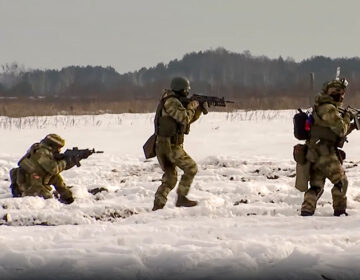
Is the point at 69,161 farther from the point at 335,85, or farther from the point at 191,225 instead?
the point at 335,85

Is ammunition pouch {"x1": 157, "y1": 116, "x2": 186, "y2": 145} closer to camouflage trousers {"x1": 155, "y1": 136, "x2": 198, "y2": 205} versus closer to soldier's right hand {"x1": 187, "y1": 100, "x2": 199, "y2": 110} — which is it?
camouflage trousers {"x1": 155, "y1": 136, "x2": 198, "y2": 205}

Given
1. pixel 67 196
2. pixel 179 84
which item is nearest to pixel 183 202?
pixel 179 84

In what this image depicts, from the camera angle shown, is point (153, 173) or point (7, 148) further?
point (7, 148)

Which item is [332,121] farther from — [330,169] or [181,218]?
[181,218]

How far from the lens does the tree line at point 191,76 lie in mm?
108438

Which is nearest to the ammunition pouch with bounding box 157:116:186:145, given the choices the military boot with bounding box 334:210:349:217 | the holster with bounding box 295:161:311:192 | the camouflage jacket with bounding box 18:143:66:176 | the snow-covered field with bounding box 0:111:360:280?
the snow-covered field with bounding box 0:111:360:280

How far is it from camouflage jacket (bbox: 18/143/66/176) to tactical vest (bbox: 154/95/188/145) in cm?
176

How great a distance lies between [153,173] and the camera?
11891mm

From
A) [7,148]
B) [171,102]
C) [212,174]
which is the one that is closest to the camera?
[171,102]

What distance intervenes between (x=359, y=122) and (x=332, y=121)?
602 mm

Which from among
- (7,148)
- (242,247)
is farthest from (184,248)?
(7,148)

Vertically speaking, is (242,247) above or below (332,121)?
below

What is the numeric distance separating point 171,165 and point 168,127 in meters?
0.56

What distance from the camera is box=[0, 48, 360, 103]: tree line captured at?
356 feet
